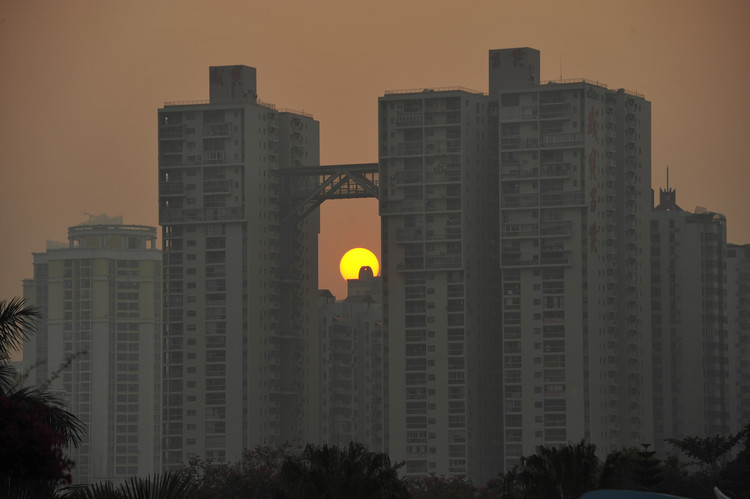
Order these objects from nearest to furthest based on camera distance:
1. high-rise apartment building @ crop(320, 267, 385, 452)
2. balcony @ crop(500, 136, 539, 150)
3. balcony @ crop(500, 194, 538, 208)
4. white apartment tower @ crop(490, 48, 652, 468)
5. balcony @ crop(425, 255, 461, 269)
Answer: white apartment tower @ crop(490, 48, 652, 468) → balcony @ crop(500, 194, 538, 208) → balcony @ crop(500, 136, 539, 150) → balcony @ crop(425, 255, 461, 269) → high-rise apartment building @ crop(320, 267, 385, 452)

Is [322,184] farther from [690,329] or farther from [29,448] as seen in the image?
[29,448]

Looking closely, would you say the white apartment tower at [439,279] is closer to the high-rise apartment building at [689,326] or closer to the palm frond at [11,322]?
the high-rise apartment building at [689,326]

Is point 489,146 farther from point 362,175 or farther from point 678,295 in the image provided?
point 678,295

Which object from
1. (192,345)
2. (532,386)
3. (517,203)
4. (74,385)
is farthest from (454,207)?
(74,385)

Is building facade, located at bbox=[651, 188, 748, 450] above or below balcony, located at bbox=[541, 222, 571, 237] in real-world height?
below

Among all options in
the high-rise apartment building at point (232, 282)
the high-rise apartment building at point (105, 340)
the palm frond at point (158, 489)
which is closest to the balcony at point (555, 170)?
the high-rise apartment building at point (232, 282)

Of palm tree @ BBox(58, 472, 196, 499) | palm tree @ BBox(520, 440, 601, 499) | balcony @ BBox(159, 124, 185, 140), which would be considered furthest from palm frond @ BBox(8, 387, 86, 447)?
balcony @ BBox(159, 124, 185, 140)

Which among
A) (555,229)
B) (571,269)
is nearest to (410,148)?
(555,229)

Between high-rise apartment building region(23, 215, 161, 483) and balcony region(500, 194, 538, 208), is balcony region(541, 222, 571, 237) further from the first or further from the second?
high-rise apartment building region(23, 215, 161, 483)
